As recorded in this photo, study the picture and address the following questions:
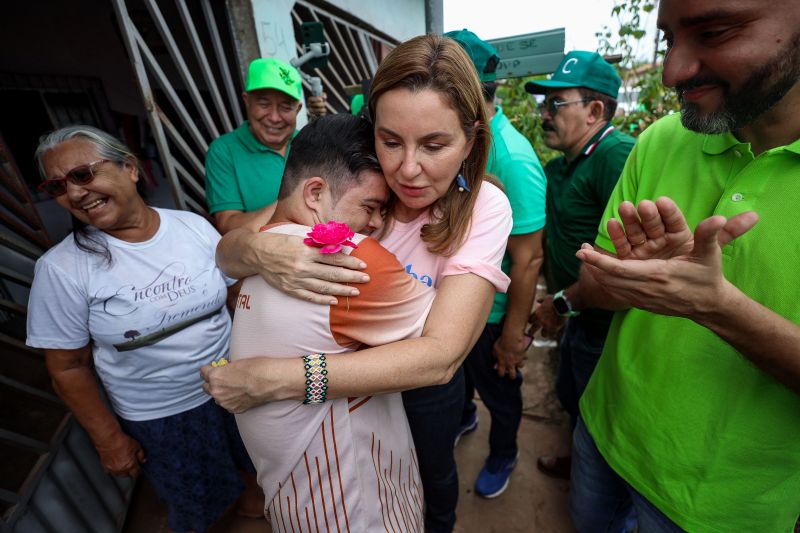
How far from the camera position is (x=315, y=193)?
1260mm

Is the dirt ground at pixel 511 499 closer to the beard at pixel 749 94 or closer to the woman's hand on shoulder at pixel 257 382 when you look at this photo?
the woman's hand on shoulder at pixel 257 382

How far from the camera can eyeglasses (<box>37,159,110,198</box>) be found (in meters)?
1.59

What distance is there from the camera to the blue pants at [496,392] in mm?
2193

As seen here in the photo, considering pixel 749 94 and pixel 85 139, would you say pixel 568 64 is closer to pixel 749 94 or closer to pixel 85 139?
pixel 749 94

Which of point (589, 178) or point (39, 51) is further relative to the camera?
point (39, 51)

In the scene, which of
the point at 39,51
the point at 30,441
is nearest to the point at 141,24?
the point at 39,51

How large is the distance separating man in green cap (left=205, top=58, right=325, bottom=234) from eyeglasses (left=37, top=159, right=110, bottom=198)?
88 centimetres

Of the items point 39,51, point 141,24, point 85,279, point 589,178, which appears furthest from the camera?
point 39,51

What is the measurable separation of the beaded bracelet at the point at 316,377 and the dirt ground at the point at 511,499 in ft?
6.27

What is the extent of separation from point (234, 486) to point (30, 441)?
101 cm

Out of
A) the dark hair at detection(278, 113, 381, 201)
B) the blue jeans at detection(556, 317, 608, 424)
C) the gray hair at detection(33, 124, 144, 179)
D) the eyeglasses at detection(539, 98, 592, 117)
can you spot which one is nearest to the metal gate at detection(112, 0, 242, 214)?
the gray hair at detection(33, 124, 144, 179)

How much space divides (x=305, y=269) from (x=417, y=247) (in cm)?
51

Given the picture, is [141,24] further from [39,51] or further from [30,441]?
[30,441]

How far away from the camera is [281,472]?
115cm
